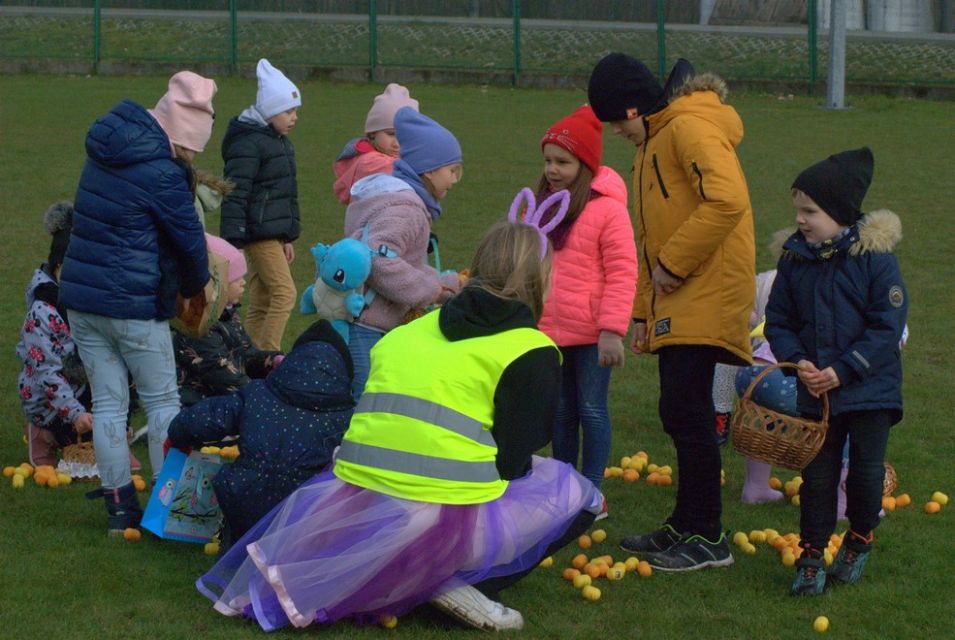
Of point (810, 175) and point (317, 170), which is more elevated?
point (810, 175)

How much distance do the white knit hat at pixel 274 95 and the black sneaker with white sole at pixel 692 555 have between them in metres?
4.10

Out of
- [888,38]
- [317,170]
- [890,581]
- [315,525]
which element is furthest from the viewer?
[888,38]

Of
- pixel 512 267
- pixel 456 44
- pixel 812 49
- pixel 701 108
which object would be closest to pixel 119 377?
pixel 512 267

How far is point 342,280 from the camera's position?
586 cm

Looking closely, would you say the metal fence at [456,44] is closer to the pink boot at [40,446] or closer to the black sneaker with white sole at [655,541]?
the pink boot at [40,446]

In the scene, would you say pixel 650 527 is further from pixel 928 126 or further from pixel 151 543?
pixel 928 126

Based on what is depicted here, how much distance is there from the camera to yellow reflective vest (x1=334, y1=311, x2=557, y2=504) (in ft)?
15.7

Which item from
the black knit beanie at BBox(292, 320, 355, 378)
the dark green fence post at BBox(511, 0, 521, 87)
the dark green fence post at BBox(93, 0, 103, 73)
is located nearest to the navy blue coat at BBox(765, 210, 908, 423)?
the black knit beanie at BBox(292, 320, 355, 378)

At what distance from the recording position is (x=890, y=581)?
18.7 feet

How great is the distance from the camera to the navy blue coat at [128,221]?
220 inches

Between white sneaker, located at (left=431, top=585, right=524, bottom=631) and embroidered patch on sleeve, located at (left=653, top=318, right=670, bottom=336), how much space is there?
141 cm

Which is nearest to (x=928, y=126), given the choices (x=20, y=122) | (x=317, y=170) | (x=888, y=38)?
(x=888, y=38)

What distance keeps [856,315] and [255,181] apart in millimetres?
4570

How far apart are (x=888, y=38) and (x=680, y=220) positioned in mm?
23776
